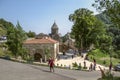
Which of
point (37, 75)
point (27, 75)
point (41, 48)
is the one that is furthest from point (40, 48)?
point (27, 75)

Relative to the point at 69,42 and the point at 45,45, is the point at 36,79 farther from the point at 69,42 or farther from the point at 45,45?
the point at 69,42

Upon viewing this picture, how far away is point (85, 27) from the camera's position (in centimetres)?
7206

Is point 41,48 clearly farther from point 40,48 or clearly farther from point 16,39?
point 16,39

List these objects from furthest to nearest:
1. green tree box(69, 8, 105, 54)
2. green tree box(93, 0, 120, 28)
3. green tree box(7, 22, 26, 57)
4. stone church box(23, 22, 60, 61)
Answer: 1. green tree box(69, 8, 105, 54)
2. stone church box(23, 22, 60, 61)
3. green tree box(7, 22, 26, 57)
4. green tree box(93, 0, 120, 28)

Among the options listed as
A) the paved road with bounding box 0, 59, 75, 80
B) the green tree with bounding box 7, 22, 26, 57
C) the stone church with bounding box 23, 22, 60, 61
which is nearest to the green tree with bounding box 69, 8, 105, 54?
the stone church with bounding box 23, 22, 60, 61

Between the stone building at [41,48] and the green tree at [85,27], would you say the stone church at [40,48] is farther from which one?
the green tree at [85,27]

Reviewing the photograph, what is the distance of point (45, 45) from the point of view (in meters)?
65.2

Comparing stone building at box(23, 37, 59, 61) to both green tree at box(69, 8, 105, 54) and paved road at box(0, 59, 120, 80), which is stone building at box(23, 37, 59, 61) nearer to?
green tree at box(69, 8, 105, 54)

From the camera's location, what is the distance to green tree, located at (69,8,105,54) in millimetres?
71881

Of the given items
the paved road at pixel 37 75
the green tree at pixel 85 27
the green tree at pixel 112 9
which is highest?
the green tree at pixel 85 27

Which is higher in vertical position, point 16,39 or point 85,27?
point 85,27

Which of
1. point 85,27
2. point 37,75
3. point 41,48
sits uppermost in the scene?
point 85,27

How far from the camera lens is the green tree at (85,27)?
71881 millimetres

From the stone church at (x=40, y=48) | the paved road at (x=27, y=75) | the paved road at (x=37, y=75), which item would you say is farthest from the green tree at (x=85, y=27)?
the paved road at (x=27, y=75)
